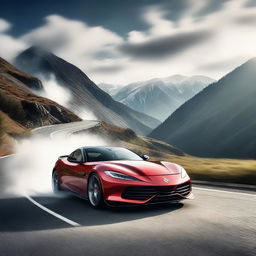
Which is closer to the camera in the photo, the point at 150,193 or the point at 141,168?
the point at 150,193

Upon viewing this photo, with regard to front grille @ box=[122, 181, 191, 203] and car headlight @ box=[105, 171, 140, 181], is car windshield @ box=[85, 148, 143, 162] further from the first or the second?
front grille @ box=[122, 181, 191, 203]

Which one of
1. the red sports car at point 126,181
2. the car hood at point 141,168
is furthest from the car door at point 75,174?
the car hood at point 141,168

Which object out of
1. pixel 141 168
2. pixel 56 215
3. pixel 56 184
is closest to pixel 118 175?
pixel 141 168

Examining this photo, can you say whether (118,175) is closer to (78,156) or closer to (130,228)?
(130,228)

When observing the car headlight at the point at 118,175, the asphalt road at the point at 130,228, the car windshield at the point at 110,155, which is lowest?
the asphalt road at the point at 130,228

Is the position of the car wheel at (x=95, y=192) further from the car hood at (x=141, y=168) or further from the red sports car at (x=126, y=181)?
the car hood at (x=141, y=168)

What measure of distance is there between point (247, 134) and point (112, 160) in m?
179

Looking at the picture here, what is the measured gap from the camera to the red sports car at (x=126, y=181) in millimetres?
7832

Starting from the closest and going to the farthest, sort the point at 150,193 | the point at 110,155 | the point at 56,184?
the point at 150,193 → the point at 110,155 → the point at 56,184

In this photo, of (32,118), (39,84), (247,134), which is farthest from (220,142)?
(32,118)

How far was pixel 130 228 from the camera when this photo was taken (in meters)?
6.54

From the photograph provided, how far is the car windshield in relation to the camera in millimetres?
9445

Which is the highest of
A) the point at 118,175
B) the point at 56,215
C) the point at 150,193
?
the point at 118,175

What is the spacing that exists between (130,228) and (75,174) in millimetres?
3342
